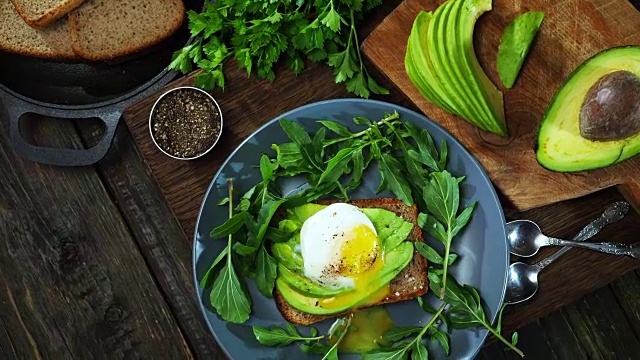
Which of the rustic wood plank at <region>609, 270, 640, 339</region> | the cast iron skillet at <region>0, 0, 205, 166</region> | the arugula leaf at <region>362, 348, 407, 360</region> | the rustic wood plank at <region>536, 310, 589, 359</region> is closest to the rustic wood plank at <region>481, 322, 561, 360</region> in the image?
the rustic wood plank at <region>536, 310, 589, 359</region>

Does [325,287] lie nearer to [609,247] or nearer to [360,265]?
[360,265]

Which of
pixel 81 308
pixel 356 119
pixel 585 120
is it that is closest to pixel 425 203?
pixel 356 119

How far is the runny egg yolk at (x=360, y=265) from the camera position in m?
1.99

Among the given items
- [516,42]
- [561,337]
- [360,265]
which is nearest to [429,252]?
[360,265]

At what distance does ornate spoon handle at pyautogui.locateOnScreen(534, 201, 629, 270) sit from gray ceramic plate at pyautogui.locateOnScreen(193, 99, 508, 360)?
0.69 feet

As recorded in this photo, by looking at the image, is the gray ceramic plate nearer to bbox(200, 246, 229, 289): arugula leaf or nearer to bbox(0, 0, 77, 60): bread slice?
bbox(200, 246, 229, 289): arugula leaf

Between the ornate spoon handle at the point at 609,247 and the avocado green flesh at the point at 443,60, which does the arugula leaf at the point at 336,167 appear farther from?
the ornate spoon handle at the point at 609,247

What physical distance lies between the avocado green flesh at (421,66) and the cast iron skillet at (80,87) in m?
0.66

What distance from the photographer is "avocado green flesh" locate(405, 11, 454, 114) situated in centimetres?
204

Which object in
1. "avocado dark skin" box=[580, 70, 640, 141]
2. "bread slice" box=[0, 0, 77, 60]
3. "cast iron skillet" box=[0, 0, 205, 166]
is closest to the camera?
"avocado dark skin" box=[580, 70, 640, 141]

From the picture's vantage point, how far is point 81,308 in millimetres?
2408

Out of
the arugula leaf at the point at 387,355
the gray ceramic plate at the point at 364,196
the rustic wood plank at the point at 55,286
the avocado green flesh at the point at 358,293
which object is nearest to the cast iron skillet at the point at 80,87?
the rustic wood plank at the point at 55,286

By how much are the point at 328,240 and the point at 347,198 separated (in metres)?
0.15

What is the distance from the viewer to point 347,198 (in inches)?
82.0
